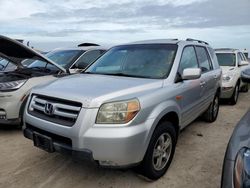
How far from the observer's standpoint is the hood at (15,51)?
4.88 metres

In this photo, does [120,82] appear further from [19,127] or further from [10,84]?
[19,127]

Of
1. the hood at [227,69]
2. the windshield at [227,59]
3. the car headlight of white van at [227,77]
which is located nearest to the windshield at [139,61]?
Answer: the car headlight of white van at [227,77]

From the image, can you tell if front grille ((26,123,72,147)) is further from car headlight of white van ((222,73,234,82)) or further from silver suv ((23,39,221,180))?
car headlight of white van ((222,73,234,82))

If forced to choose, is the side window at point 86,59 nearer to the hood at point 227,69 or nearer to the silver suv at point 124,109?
the silver suv at point 124,109

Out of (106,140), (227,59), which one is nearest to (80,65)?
(106,140)

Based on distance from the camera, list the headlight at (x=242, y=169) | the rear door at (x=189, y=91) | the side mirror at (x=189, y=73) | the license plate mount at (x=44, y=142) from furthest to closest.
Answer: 1. the rear door at (x=189, y=91)
2. the side mirror at (x=189, y=73)
3. the license plate mount at (x=44, y=142)
4. the headlight at (x=242, y=169)

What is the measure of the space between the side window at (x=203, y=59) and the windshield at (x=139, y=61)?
1.06 metres

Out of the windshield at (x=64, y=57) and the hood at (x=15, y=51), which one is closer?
the hood at (x=15, y=51)

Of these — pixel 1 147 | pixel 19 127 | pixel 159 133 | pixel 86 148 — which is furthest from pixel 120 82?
pixel 19 127

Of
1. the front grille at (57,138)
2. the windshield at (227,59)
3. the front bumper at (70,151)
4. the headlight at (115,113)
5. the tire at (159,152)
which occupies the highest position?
the headlight at (115,113)

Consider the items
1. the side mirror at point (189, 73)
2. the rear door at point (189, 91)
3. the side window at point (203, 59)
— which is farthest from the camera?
the side window at point (203, 59)

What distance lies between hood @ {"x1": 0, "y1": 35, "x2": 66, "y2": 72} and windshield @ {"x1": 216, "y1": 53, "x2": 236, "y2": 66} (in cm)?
623

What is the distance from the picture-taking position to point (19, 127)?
536 centimetres

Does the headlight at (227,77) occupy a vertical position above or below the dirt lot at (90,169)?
above
